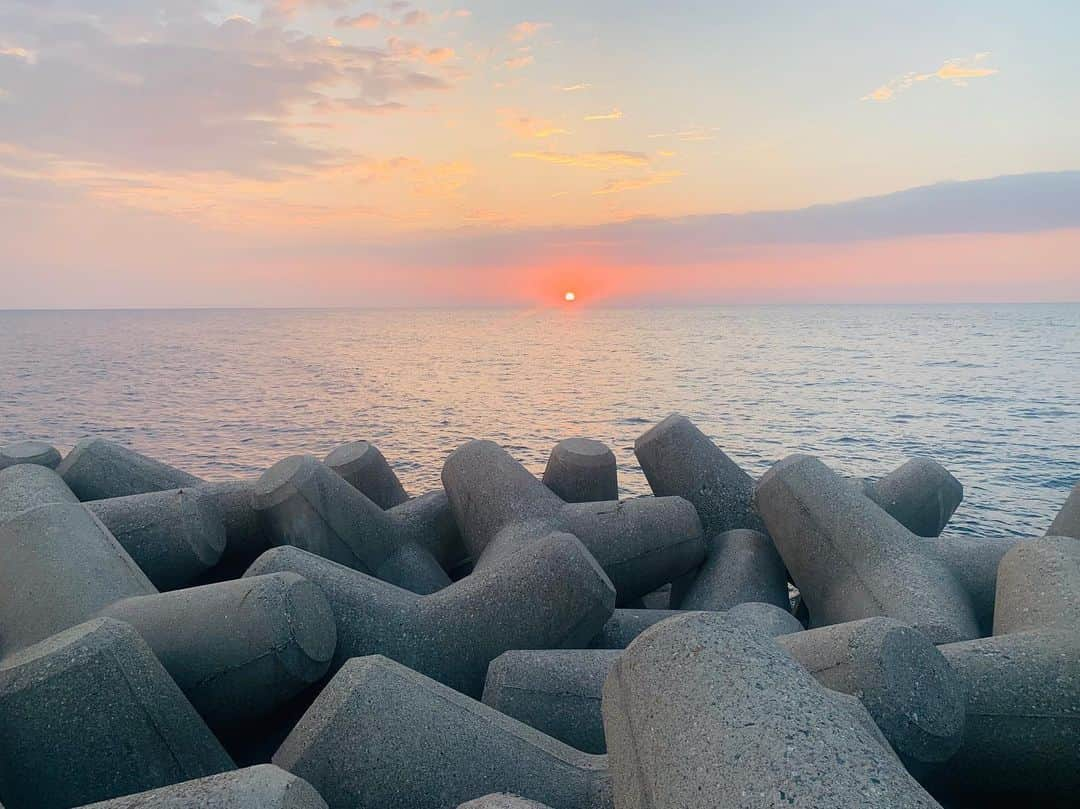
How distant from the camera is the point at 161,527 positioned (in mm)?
4598

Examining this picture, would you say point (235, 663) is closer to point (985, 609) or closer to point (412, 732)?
point (412, 732)

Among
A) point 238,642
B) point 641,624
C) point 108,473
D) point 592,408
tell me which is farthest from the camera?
point 592,408

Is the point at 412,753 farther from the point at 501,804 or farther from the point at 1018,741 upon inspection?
the point at 1018,741

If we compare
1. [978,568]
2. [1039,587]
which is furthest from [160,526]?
[978,568]

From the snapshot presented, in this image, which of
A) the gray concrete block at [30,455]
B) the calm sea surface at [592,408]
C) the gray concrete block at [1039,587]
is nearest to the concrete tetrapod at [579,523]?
the gray concrete block at [1039,587]

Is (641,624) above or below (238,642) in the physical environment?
below

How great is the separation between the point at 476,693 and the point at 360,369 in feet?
119

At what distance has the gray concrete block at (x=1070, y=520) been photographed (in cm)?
→ 487

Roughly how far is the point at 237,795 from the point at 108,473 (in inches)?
179

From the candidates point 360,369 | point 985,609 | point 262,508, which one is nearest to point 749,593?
point 985,609

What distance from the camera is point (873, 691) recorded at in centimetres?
262

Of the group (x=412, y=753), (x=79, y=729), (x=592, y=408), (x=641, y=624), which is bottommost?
(x=592, y=408)

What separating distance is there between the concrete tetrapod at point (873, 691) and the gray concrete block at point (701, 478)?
9.71 feet

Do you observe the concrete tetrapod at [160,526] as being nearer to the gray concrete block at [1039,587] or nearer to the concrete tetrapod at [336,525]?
the concrete tetrapod at [336,525]
